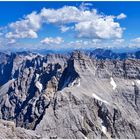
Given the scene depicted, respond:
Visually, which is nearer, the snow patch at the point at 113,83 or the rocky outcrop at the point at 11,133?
the rocky outcrop at the point at 11,133

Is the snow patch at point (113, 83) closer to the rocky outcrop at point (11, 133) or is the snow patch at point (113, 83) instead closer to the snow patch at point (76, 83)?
the snow patch at point (76, 83)

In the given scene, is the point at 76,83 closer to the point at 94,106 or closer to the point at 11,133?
A: the point at 94,106

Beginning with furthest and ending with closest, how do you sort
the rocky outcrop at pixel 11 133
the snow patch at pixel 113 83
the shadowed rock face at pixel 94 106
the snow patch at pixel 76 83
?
the snow patch at pixel 113 83 → the snow patch at pixel 76 83 → the shadowed rock face at pixel 94 106 → the rocky outcrop at pixel 11 133

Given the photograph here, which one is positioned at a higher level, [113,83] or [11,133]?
[113,83]

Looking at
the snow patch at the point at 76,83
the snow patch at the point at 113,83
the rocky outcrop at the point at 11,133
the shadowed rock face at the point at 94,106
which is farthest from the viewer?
the snow patch at the point at 113,83

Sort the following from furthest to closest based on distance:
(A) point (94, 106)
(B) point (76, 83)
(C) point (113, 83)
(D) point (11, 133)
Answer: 1. (C) point (113, 83)
2. (B) point (76, 83)
3. (A) point (94, 106)
4. (D) point (11, 133)

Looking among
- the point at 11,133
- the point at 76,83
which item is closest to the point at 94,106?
the point at 76,83

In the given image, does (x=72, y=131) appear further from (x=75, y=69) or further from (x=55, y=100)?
(x=75, y=69)

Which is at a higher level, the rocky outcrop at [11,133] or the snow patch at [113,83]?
the snow patch at [113,83]

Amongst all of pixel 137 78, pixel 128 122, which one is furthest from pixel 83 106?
pixel 137 78

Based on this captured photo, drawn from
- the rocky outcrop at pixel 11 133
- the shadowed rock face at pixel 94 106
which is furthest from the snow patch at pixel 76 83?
the rocky outcrop at pixel 11 133

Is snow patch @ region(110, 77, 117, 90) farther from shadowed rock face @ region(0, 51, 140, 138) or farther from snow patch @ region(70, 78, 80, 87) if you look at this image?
snow patch @ region(70, 78, 80, 87)

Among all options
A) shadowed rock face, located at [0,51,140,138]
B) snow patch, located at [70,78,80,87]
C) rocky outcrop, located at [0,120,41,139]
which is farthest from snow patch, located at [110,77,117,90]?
rocky outcrop, located at [0,120,41,139]
